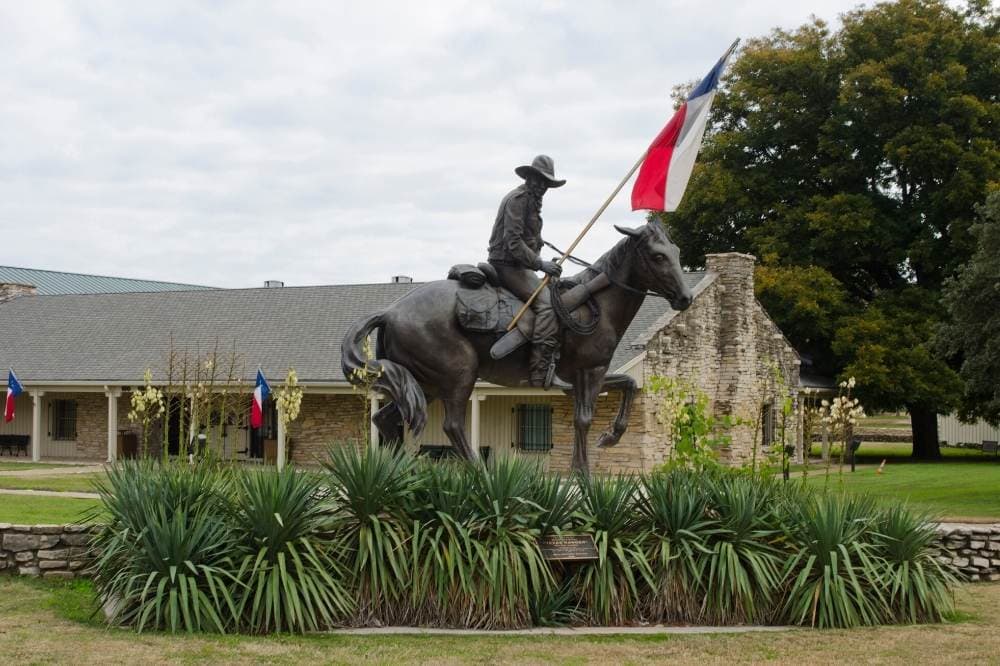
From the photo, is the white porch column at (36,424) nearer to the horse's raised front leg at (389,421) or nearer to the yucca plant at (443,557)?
the horse's raised front leg at (389,421)

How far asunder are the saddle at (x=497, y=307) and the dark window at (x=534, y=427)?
55.9 ft

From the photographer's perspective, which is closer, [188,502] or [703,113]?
[188,502]

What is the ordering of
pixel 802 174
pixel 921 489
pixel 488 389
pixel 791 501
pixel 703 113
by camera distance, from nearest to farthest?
1. pixel 791 501
2. pixel 703 113
3. pixel 921 489
4. pixel 488 389
5. pixel 802 174

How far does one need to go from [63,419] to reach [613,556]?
1101 inches

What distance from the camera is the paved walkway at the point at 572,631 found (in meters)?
8.37

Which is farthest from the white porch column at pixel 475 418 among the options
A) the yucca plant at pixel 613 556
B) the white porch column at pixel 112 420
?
the yucca plant at pixel 613 556

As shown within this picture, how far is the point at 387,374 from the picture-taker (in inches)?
403

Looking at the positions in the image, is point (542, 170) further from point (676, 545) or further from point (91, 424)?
point (91, 424)

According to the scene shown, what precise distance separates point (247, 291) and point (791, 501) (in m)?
27.6

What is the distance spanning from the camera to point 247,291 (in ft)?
115

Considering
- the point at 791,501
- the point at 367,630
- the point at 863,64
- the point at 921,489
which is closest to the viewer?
the point at 367,630

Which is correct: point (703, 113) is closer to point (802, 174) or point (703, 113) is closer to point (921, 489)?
point (921, 489)

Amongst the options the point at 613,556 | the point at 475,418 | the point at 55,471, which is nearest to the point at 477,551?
the point at 613,556

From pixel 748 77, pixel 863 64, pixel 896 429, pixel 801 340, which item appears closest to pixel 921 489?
pixel 801 340
